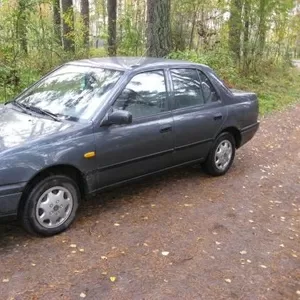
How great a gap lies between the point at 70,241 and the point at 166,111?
1.97 metres

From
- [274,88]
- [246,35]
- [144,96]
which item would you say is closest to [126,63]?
[144,96]

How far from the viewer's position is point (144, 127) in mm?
4781

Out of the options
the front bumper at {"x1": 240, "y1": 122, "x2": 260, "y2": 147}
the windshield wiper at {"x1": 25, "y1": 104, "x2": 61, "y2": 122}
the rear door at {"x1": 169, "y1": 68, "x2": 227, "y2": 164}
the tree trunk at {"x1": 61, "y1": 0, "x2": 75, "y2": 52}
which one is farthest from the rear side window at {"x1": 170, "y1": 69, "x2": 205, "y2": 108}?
the tree trunk at {"x1": 61, "y1": 0, "x2": 75, "y2": 52}

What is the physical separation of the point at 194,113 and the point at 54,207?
2.29 meters

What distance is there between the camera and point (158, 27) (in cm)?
1017

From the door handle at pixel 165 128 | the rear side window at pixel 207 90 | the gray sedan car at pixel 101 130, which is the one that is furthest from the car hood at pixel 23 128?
the rear side window at pixel 207 90

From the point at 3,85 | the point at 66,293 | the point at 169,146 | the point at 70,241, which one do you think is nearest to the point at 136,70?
the point at 169,146

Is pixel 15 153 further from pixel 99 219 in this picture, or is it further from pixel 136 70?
pixel 136 70

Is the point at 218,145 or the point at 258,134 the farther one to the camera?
the point at 258,134

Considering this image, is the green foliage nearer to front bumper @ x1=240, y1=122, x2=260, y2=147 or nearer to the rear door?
front bumper @ x1=240, y1=122, x2=260, y2=147

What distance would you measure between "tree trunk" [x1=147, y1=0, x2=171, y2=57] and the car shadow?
4793 millimetres

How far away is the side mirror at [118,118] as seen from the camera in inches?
170

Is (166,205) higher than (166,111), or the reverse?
(166,111)

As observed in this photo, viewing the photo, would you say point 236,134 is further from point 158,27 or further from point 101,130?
point 158,27
